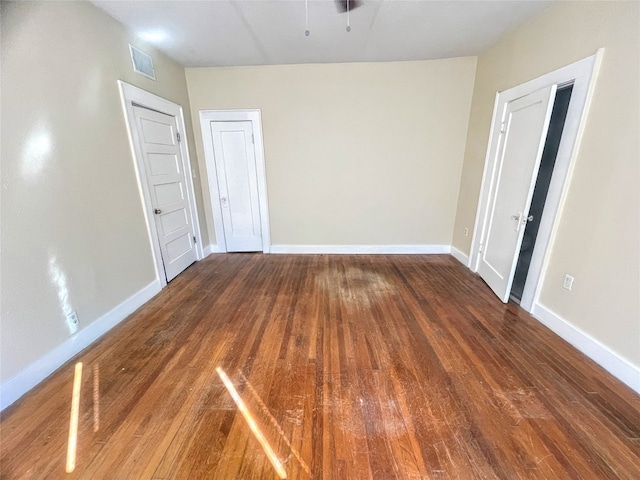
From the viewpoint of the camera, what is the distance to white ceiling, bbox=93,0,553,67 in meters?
2.21

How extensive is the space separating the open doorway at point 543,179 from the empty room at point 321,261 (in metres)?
0.03

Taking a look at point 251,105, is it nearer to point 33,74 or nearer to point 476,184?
point 33,74

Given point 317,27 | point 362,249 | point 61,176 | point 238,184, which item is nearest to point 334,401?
point 61,176

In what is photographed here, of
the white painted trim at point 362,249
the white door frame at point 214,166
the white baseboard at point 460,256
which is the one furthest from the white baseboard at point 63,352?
the white baseboard at point 460,256

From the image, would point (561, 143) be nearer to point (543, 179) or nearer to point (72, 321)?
point (543, 179)

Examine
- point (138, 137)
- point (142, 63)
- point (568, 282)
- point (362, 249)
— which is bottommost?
point (362, 249)

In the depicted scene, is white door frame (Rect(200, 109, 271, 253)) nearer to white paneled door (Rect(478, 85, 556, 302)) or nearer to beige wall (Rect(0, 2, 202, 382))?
beige wall (Rect(0, 2, 202, 382))

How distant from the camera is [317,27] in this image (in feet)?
8.41

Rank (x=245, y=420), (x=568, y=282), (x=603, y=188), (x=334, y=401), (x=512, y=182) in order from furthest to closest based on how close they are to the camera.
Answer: (x=512, y=182), (x=568, y=282), (x=603, y=188), (x=334, y=401), (x=245, y=420)

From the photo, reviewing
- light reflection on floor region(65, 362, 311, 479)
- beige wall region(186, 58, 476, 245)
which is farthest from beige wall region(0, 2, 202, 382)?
beige wall region(186, 58, 476, 245)

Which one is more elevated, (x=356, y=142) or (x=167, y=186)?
(x=356, y=142)

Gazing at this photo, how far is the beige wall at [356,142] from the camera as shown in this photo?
357 cm

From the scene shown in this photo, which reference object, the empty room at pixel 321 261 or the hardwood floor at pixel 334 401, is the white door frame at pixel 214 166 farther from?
the hardwood floor at pixel 334 401

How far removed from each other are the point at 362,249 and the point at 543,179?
7.80ft
